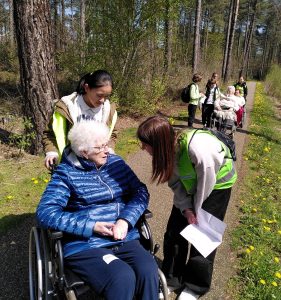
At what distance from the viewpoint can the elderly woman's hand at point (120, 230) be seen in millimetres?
2490

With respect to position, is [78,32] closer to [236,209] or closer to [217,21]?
[236,209]

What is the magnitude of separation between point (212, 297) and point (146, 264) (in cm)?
110

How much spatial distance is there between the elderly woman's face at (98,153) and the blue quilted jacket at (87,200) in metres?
0.05

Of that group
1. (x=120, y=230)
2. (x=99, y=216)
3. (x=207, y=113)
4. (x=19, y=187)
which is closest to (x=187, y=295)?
(x=120, y=230)

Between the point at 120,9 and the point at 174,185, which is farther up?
the point at 120,9

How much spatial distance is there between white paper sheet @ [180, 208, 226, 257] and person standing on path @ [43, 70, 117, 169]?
53.0 inches

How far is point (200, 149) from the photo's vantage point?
2479 millimetres

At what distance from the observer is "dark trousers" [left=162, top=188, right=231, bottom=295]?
285 centimetres

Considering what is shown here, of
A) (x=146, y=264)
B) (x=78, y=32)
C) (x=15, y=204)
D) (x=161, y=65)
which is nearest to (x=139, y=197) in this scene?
(x=146, y=264)

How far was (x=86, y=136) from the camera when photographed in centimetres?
263

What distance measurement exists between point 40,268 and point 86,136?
1.02 meters

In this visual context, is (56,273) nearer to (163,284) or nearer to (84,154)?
(163,284)

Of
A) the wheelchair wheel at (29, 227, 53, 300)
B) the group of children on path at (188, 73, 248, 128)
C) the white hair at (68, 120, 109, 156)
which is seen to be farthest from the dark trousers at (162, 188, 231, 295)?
the group of children on path at (188, 73, 248, 128)

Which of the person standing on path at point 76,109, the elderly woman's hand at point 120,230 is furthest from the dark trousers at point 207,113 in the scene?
the elderly woman's hand at point 120,230
